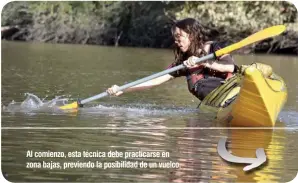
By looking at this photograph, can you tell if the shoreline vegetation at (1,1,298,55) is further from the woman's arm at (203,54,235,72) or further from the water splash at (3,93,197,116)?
the woman's arm at (203,54,235,72)

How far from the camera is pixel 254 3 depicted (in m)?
21.9

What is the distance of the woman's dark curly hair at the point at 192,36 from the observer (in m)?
6.22

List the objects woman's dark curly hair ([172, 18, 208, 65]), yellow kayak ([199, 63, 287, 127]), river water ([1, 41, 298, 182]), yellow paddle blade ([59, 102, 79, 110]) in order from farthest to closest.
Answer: yellow paddle blade ([59, 102, 79, 110]) → woman's dark curly hair ([172, 18, 208, 65]) → yellow kayak ([199, 63, 287, 127]) → river water ([1, 41, 298, 182])

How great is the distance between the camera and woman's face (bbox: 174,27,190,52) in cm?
625

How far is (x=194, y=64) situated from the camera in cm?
638

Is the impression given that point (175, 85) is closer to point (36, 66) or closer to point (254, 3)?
point (36, 66)

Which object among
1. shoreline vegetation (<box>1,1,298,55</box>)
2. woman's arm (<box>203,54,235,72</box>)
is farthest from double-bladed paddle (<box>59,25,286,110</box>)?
shoreline vegetation (<box>1,1,298,55</box>)

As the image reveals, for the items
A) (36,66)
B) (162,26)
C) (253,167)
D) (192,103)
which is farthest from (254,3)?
(253,167)

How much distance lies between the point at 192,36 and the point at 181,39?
10 cm

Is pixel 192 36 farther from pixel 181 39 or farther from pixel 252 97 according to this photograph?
pixel 252 97

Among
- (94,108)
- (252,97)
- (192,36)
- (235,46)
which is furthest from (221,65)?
(94,108)

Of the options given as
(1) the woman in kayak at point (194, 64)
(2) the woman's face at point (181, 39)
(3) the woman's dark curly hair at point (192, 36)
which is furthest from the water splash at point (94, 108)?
(2) the woman's face at point (181, 39)

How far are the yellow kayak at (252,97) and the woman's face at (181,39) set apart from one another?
530 millimetres

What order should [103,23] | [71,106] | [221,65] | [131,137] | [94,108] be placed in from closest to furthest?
[131,137] → [221,65] → [71,106] → [94,108] → [103,23]
